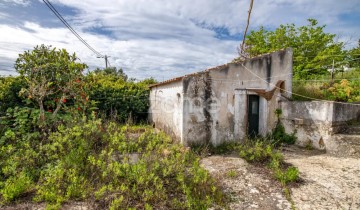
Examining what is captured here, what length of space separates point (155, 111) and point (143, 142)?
15.6 ft

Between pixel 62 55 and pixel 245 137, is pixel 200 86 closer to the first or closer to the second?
pixel 245 137

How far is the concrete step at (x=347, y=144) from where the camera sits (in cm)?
787

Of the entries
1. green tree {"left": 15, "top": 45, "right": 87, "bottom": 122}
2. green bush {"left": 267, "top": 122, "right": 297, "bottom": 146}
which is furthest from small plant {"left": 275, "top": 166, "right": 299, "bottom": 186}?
green tree {"left": 15, "top": 45, "right": 87, "bottom": 122}

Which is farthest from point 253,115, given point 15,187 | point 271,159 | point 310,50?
point 310,50

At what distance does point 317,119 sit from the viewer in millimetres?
8891

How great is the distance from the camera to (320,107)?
28.8ft

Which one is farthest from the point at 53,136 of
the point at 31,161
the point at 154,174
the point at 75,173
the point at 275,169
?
the point at 275,169

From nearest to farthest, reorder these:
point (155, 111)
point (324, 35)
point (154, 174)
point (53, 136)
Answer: point (154, 174) → point (53, 136) → point (155, 111) → point (324, 35)

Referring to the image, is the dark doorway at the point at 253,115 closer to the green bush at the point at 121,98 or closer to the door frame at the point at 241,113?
the door frame at the point at 241,113

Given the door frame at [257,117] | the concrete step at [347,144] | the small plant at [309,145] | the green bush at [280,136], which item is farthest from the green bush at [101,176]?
the concrete step at [347,144]

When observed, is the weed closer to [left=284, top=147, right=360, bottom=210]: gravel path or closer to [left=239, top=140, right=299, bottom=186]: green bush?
[left=239, top=140, right=299, bottom=186]: green bush

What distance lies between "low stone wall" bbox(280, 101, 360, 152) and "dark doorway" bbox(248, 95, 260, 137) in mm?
1239

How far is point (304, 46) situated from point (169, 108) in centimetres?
1546

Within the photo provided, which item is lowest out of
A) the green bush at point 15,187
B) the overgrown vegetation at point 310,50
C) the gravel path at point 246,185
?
the gravel path at point 246,185
